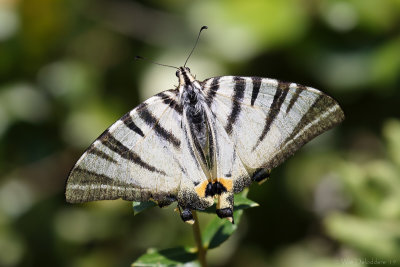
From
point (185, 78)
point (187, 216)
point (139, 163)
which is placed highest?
point (185, 78)

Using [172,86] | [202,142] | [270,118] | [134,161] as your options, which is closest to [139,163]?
[134,161]

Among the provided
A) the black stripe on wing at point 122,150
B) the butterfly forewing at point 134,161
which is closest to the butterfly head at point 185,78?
the butterfly forewing at point 134,161

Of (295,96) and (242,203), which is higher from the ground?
(295,96)

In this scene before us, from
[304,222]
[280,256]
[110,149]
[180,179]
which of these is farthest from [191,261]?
[304,222]

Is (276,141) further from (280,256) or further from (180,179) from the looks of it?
(280,256)

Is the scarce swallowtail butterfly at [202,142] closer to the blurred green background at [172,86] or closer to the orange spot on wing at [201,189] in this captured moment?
the orange spot on wing at [201,189]

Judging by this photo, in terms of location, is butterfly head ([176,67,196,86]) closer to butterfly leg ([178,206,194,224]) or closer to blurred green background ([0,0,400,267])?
butterfly leg ([178,206,194,224])

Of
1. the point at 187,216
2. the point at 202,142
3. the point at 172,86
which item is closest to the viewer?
the point at 187,216

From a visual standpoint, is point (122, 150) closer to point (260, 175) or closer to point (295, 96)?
point (260, 175)
